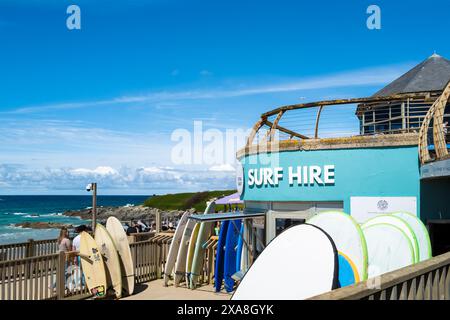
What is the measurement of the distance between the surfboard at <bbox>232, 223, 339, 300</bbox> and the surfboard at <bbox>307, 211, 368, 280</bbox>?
1.02 metres

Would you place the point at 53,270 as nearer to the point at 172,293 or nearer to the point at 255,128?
the point at 172,293

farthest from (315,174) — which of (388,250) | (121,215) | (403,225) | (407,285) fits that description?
(121,215)

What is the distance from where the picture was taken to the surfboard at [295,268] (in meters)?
4.54

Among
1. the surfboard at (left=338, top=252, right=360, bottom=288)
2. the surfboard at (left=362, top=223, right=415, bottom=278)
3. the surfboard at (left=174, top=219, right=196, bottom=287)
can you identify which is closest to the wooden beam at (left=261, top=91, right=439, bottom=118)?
the surfboard at (left=362, top=223, right=415, bottom=278)

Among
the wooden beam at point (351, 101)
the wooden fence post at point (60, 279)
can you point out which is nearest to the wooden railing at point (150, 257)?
the wooden fence post at point (60, 279)

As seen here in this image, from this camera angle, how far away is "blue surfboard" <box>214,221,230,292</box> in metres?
11.5

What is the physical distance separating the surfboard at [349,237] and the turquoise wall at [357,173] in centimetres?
244

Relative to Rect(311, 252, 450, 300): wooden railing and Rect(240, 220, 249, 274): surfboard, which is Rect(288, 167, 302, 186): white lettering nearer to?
Rect(240, 220, 249, 274): surfboard

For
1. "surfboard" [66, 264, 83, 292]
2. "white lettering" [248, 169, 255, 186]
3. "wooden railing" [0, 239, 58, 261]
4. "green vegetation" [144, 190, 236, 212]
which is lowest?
"green vegetation" [144, 190, 236, 212]

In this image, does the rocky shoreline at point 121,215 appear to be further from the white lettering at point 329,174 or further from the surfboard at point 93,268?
the white lettering at point 329,174

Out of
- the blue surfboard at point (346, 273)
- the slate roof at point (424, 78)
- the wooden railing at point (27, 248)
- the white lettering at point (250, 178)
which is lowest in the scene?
the wooden railing at point (27, 248)

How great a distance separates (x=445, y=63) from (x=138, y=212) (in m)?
83.6

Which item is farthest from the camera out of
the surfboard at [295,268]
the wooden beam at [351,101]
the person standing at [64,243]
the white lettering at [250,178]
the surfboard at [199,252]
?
the person standing at [64,243]
